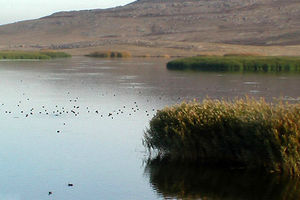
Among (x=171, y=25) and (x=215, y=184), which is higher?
(x=171, y=25)

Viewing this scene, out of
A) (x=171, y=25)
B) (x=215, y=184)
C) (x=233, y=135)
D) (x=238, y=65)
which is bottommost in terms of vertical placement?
(x=238, y=65)

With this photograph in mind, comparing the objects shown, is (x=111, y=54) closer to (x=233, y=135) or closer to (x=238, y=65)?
(x=238, y=65)

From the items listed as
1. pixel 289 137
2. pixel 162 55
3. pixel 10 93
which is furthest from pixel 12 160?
pixel 162 55

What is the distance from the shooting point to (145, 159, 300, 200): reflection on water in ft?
44.1

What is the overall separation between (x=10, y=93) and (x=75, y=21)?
129 metres

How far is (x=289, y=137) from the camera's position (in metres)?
14.0

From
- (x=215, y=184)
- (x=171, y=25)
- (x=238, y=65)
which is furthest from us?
(x=171, y=25)

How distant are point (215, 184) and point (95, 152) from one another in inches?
169

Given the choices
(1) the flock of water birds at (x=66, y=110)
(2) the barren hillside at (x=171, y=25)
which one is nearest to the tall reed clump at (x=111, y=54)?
(2) the barren hillside at (x=171, y=25)

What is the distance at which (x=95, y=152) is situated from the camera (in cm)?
1730

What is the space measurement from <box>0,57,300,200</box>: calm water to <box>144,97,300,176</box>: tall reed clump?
0.49 meters

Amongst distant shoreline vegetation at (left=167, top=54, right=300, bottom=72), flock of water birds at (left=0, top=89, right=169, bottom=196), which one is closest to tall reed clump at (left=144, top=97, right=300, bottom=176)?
flock of water birds at (left=0, top=89, right=169, bottom=196)

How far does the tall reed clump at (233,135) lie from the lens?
46.6 feet

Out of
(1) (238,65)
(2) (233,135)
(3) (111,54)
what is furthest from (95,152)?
(3) (111,54)
